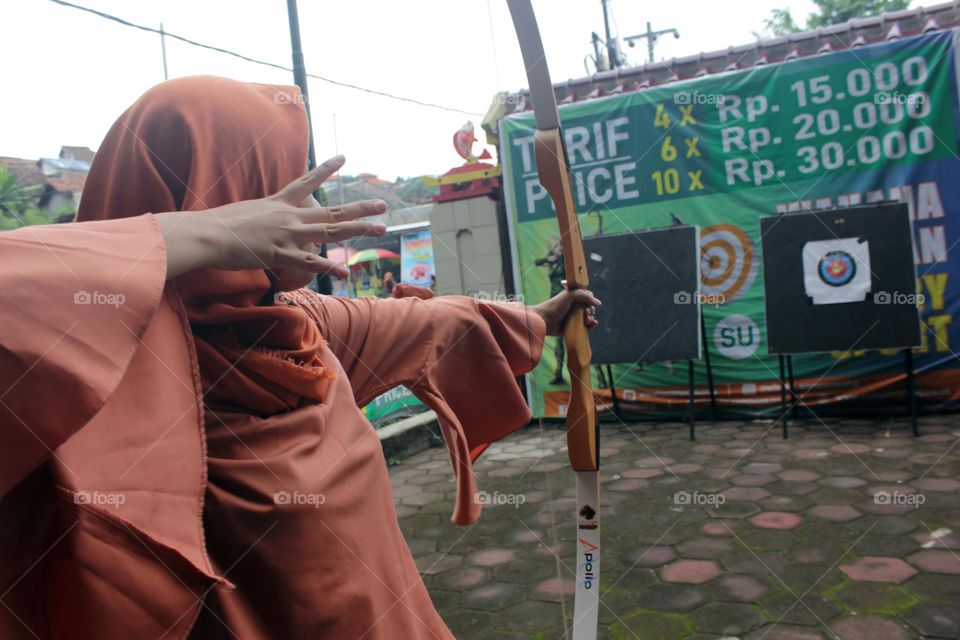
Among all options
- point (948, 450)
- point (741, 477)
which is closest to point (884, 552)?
point (741, 477)

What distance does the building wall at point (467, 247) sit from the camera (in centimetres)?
598

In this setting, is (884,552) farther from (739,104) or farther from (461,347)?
(739,104)

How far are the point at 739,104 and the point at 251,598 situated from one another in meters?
5.16

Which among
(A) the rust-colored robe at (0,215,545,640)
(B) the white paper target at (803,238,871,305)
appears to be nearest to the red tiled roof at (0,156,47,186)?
(A) the rust-colored robe at (0,215,545,640)

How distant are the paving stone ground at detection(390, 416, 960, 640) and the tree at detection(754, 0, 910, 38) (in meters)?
14.0

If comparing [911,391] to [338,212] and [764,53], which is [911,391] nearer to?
[764,53]

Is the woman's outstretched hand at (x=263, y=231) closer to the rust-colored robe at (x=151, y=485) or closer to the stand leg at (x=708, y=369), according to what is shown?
the rust-colored robe at (x=151, y=485)

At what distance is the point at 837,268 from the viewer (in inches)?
189
